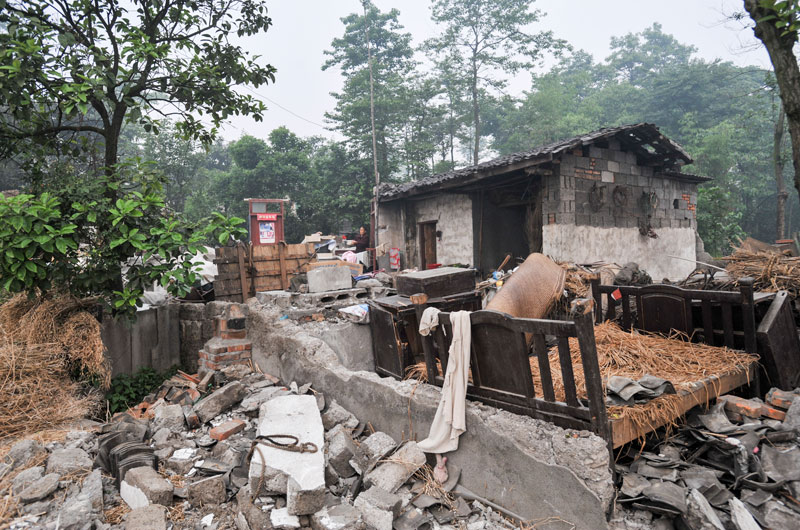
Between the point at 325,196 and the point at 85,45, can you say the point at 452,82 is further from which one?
the point at 85,45

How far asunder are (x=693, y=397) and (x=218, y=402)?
4337 millimetres

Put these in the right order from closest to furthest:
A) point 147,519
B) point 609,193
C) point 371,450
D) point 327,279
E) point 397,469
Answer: point 147,519, point 397,469, point 371,450, point 327,279, point 609,193

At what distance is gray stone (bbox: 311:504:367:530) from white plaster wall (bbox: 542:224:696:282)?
6846 mm

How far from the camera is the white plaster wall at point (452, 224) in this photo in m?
10.8

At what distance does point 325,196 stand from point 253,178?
376 centimetres

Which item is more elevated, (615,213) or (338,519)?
(615,213)

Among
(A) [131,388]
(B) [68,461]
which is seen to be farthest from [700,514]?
(A) [131,388]

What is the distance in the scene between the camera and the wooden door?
12172mm

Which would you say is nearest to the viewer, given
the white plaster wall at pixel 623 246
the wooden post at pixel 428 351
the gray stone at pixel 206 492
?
the gray stone at pixel 206 492

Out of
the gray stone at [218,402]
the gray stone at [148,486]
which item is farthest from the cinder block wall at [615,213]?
the gray stone at [148,486]

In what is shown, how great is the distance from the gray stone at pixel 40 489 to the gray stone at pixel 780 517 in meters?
4.68

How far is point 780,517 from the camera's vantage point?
2.49 meters

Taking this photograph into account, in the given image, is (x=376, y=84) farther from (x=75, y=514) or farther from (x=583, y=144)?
(x=75, y=514)

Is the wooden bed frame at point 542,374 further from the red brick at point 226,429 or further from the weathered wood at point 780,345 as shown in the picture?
the red brick at point 226,429
